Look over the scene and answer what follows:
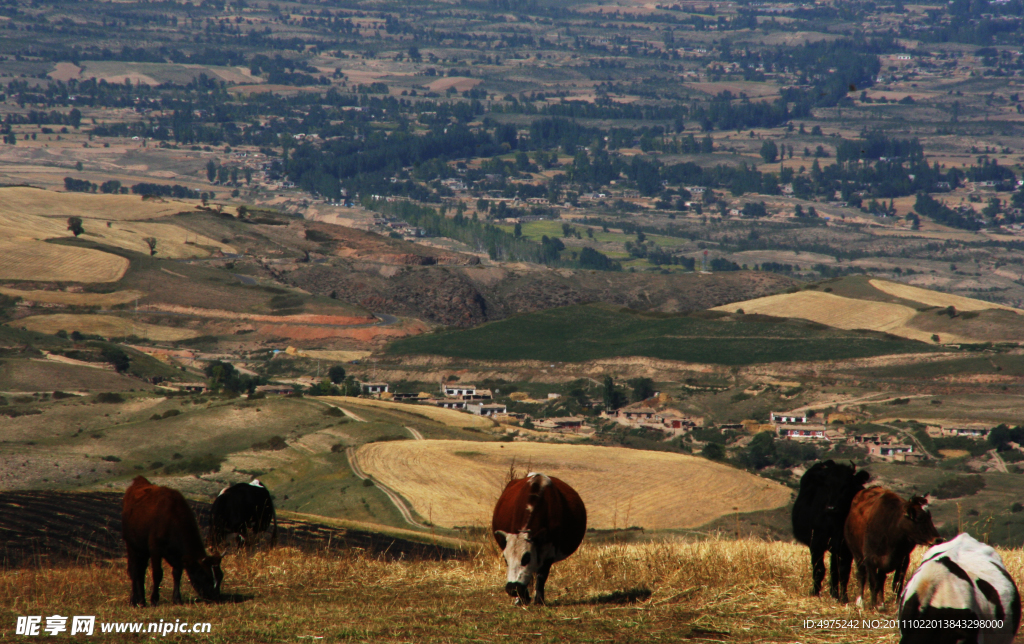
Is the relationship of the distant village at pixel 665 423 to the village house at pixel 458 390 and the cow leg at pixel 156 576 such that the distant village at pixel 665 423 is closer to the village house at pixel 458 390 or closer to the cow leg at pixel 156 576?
the village house at pixel 458 390

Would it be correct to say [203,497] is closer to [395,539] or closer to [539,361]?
[395,539]

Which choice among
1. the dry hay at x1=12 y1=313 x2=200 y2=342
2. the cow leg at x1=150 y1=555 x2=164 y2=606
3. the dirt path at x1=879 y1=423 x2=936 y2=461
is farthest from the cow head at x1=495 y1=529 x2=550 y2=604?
the dry hay at x1=12 y1=313 x2=200 y2=342

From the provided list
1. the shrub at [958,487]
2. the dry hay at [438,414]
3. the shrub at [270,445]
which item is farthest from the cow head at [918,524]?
the dry hay at [438,414]

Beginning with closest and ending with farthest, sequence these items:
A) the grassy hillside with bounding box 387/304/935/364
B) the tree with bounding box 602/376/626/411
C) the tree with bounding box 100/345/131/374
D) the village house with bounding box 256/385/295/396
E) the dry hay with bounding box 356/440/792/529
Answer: the dry hay with bounding box 356/440/792/529 → the tree with bounding box 100/345/131/374 → the village house with bounding box 256/385/295/396 → the tree with bounding box 602/376/626/411 → the grassy hillside with bounding box 387/304/935/364

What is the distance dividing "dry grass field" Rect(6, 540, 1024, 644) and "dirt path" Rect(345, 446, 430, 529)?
4044 cm

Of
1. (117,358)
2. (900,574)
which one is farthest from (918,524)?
(117,358)

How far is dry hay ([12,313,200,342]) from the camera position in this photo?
542 ft

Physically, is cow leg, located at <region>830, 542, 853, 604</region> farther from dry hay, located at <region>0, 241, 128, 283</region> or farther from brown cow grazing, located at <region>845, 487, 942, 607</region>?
dry hay, located at <region>0, 241, 128, 283</region>

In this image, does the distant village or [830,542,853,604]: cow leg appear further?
the distant village

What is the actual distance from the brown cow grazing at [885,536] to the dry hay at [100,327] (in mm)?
162157

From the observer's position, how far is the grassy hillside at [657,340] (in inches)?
6427

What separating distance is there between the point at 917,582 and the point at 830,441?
362 feet

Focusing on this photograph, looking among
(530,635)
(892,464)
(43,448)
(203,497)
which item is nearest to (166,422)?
(43,448)

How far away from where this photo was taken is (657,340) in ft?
571
